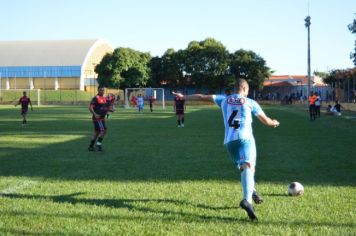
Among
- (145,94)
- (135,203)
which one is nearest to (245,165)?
(135,203)

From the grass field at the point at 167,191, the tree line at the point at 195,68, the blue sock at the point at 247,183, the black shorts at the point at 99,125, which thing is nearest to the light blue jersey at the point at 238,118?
the blue sock at the point at 247,183

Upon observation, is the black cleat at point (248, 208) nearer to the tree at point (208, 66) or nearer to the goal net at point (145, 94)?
the goal net at point (145, 94)

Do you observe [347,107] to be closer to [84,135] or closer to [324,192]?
[84,135]

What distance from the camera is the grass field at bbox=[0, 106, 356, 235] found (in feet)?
19.6

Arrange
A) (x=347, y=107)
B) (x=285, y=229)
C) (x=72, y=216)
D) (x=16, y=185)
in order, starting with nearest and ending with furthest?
(x=285, y=229) → (x=72, y=216) → (x=16, y=185) → (x=347, y=107)

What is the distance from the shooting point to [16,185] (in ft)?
28.0

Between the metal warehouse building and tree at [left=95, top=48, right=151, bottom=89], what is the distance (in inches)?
574

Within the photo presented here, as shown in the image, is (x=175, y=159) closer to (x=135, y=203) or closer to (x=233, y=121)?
(x=135, y=203)

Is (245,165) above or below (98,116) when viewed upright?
below

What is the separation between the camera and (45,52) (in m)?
89.8

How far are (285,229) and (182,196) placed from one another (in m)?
2.18

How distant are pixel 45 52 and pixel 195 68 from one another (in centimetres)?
3356

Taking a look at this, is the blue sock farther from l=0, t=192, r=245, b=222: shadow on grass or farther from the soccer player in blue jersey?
l=0, t=192, r=245, b=222: shadow on grass

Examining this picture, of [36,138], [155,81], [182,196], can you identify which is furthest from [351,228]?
[155,81]
